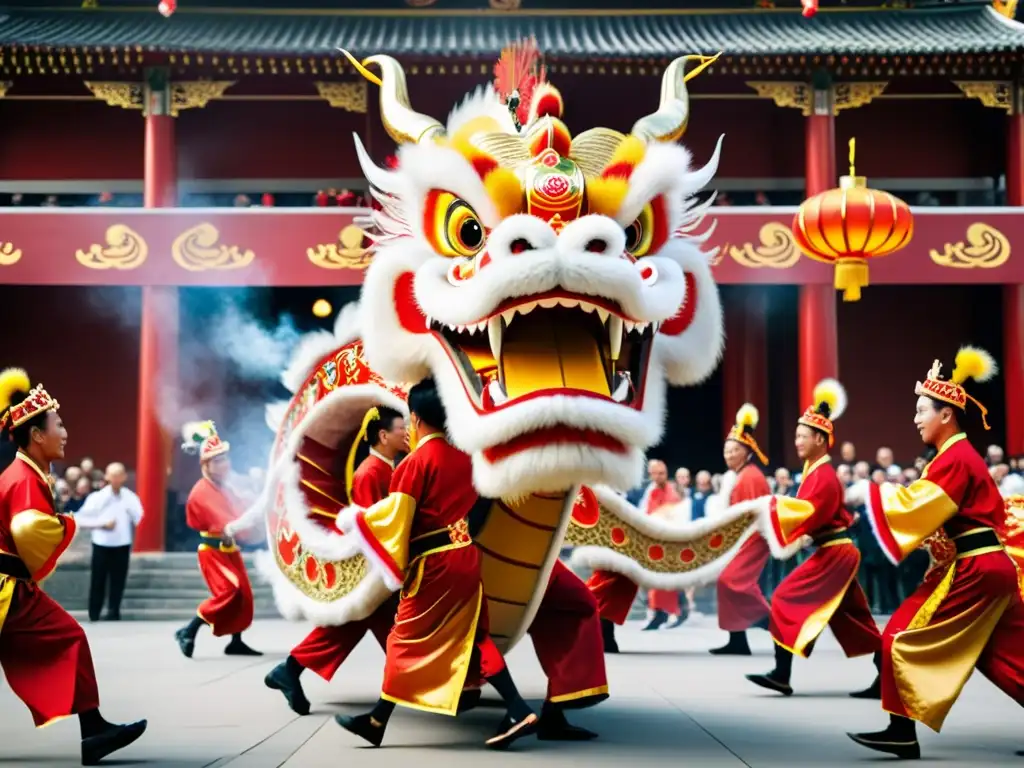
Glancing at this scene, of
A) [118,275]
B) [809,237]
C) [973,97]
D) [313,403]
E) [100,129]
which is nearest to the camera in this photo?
[313,403]

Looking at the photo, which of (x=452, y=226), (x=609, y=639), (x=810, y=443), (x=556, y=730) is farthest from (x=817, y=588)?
(x=452, y=226)

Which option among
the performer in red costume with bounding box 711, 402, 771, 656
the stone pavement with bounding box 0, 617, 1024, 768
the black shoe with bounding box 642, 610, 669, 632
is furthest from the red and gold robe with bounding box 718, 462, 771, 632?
the black shoe with bounding box 642, 610, 669, 632

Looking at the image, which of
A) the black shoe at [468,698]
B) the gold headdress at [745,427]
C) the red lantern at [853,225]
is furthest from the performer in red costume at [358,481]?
the red lantern at [853,225]

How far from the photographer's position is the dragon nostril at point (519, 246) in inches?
203

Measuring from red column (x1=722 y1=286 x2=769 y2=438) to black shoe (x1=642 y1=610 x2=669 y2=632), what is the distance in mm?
6455

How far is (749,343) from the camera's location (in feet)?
62.5

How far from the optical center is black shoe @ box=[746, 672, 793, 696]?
297 inches

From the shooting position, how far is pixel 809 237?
41.7ft

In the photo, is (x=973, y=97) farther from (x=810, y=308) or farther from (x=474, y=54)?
(x=474, y=54)

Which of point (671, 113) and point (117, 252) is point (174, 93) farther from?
point (671, 113)

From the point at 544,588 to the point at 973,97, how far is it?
13.4 metres

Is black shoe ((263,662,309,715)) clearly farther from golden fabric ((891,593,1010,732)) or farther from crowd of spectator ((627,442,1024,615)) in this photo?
crowd of spectator ((627,442,1024,615))

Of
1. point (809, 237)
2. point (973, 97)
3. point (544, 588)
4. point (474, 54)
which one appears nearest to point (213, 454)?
point (544, 588)

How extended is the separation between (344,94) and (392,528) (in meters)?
12.2
